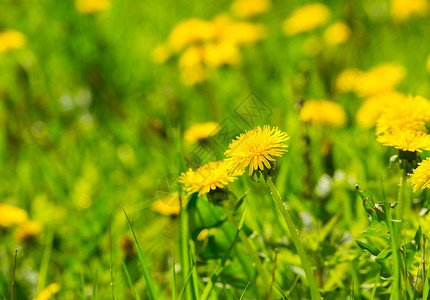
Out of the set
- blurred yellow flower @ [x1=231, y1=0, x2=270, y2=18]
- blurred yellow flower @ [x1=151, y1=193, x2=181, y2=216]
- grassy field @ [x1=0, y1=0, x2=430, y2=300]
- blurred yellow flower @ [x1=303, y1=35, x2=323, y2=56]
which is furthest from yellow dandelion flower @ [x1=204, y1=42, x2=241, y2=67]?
blurred yellow flower @ [x1=151, y1=193, x2=181, y2=216]

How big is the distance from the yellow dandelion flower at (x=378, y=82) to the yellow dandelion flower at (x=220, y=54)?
1.92 ft

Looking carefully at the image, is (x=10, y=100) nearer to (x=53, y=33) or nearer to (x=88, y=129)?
(x=88, y=129)

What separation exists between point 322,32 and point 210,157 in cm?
→ 183

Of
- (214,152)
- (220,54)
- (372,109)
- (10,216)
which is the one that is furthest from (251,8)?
(10,216)

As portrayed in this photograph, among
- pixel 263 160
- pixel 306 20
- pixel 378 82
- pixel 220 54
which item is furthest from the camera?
pixel 306 20

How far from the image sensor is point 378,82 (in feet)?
6.44

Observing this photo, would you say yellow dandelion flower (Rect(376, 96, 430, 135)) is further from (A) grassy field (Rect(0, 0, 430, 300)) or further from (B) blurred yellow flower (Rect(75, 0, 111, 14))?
(B) blurred yellow flower (Rect(75, 0, 111, 14))

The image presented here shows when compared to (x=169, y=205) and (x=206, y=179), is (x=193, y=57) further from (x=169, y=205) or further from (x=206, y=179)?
(x=206, y=179)

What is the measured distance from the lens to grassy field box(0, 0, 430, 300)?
999 mm

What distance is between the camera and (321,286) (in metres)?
1.16

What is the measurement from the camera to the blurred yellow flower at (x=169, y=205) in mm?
1445

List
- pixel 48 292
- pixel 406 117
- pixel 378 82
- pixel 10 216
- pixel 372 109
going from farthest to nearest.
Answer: pixel 378 82 < pixel 372 109 < pixel 10 216 < pixel 48 292 < pixel 406 117

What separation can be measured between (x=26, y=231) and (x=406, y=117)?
3.79ft

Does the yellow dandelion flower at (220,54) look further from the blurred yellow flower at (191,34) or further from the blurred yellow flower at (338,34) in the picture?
the blurred yellow flower at (338,34)
